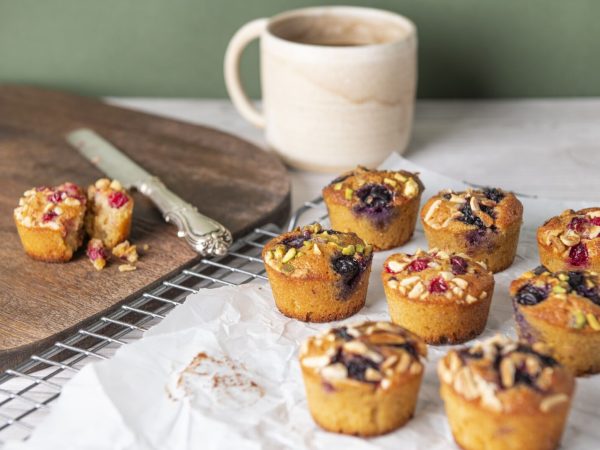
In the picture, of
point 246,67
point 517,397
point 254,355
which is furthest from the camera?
point 246,67

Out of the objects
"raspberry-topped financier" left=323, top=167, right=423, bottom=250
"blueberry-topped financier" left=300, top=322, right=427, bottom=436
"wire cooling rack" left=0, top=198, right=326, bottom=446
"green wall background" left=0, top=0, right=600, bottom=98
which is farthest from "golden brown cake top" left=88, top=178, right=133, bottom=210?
"green wall background" left=0, top=0, right=600, bottom=98

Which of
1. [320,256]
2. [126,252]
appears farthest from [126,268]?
[320,256]

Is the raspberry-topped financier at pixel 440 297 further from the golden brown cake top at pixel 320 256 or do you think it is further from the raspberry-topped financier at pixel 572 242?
the raspberry-topped financier at pixel 572 242

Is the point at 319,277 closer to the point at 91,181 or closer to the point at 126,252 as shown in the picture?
the point at 126,252

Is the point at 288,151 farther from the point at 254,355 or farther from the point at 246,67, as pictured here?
the point at 254,355

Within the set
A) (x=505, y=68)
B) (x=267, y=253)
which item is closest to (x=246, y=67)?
(x=505, y=68)

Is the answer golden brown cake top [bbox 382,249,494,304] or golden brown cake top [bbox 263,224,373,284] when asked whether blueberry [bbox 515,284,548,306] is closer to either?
golden brown cake top [bbox 382,249,494,304]

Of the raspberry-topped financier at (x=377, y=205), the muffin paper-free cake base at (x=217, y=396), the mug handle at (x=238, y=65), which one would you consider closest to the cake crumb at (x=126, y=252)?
the muffin paper-free cake base at (x=217, y=396)
